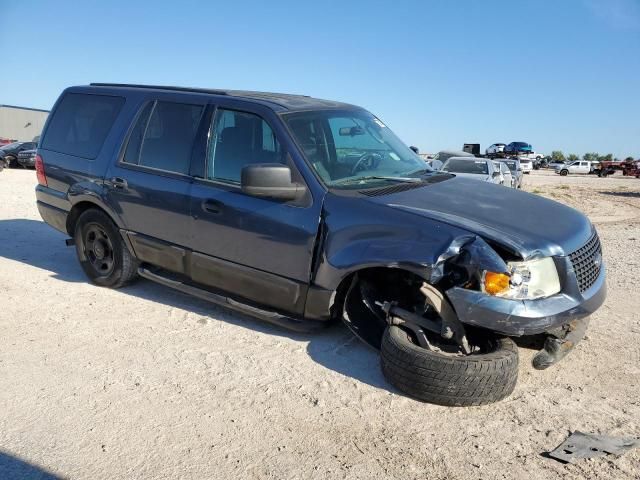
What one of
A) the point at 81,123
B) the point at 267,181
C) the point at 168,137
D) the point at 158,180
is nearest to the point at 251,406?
the point at 267,181

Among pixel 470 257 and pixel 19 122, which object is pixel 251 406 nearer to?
pixel 470 257

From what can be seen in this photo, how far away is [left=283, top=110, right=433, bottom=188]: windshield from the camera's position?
4.15 m

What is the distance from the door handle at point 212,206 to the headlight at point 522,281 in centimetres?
210

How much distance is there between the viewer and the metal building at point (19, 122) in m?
50.9

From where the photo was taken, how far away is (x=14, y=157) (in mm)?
27094

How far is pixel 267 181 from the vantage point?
3795mm

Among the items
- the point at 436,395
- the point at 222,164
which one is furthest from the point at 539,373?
the point at 222,164

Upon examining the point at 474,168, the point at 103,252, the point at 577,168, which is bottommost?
the point at 577,168

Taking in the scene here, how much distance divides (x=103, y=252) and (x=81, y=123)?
136cm

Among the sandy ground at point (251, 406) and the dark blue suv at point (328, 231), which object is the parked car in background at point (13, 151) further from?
the sandy ground at point (251, 406)

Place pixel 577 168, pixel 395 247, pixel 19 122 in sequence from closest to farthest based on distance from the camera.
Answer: pixel 395 247 → pixel 19 122 → pixel 577 168

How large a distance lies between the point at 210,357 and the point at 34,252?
13.6 feet

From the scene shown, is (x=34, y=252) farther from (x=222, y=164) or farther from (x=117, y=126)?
(x=222, y=164)

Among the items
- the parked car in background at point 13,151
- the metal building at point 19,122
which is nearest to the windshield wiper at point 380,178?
the parked car in background at point 13,151
